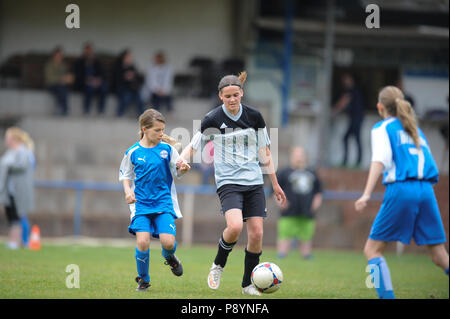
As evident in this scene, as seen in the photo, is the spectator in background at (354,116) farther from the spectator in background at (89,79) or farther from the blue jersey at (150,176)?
the blue jersey at (150,176)

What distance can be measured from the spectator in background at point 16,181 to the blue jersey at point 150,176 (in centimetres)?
685

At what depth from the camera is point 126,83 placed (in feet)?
66.2

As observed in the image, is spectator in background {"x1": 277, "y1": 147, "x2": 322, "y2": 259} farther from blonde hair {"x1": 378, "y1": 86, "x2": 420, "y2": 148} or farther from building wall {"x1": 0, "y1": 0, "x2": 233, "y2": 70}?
building wall {"x1": 0, "y1": 0, "x2": 233, "y2": 70}

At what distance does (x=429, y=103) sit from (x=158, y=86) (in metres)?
7.60

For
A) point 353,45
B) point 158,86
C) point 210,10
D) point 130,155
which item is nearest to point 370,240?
point 130,155

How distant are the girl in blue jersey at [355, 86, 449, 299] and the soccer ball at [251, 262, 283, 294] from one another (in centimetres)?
98

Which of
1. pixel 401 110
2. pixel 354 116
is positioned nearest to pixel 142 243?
pixel 401 110

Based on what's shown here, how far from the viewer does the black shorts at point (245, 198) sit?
25.1ft

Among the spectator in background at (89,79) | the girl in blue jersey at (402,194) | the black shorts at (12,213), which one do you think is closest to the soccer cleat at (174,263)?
the girl in blue jersey at (402,194)

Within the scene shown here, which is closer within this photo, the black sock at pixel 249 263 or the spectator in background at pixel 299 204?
the black sock at pixel 249 263

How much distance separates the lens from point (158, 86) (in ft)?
66.2

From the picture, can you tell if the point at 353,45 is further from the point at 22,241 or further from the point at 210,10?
the point at 22,241

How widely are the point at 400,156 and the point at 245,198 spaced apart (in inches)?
65.4
